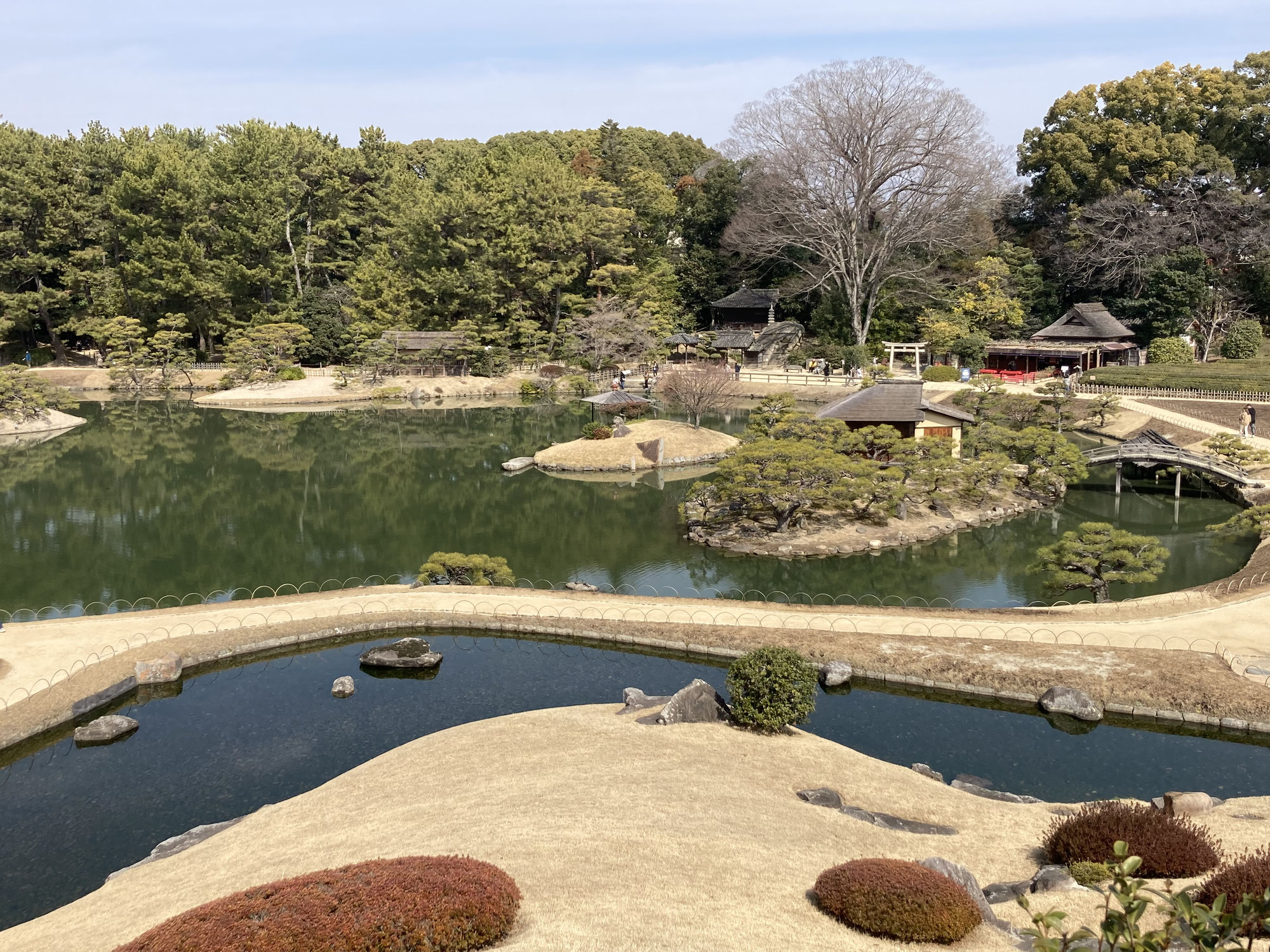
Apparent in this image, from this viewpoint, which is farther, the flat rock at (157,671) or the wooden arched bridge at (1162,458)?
the wooden arched bridge at (1162,458)

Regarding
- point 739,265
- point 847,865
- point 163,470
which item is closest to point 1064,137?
point 739,265

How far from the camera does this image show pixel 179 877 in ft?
33.1

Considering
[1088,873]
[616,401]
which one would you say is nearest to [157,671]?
[1088,873]

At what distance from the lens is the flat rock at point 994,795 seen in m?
12.3

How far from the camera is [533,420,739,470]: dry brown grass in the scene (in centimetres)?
3619

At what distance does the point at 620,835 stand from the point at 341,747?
6.80m

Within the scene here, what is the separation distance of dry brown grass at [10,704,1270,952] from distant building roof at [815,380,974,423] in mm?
18770

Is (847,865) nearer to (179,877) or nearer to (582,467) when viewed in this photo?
(179,877)

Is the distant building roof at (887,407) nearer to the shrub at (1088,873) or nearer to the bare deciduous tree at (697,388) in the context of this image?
the bare deciduous tree at (697,388)

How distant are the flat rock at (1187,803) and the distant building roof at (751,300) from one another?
5097cm

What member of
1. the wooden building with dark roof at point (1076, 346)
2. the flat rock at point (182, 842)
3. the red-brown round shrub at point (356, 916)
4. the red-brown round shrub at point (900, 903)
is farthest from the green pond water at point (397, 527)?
the wooden building with dark roof at point (1076, 346)

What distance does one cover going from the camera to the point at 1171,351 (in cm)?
4766

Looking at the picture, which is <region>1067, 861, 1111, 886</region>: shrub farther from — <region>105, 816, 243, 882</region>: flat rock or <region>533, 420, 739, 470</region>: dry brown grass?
<region>533, 420, 739, 470</region>: dry brown grass

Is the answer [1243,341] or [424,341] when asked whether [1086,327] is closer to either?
[1243,341]
